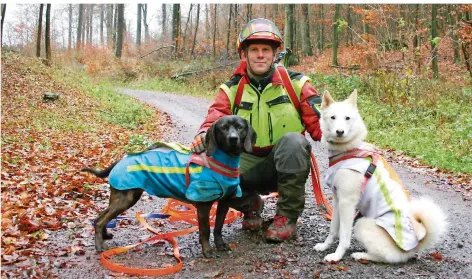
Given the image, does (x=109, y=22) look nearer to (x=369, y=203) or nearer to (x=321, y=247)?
(x=321, y=247)

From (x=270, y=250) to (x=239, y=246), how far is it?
33cm

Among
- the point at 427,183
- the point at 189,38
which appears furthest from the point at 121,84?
the point at 427,183

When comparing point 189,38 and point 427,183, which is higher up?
point 189,38

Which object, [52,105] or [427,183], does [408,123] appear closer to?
[427,183]

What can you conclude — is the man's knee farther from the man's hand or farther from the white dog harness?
the man's hand

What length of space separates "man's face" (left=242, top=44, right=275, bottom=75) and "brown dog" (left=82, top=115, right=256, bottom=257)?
795 millimetres

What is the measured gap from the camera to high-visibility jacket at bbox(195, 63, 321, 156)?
413 centimetres

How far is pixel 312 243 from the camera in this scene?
3971 mm

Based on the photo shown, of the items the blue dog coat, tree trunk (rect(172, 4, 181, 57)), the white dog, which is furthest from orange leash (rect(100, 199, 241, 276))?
tree trunk (rect(172, 4, 181, 57))

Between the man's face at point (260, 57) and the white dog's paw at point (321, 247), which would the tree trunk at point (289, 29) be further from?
the white dog's paw at point (321, 247)

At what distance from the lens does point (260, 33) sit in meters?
4.11

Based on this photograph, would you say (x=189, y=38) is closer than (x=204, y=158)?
No

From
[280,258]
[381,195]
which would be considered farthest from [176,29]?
[381,195]

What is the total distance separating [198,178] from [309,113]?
1.36m
